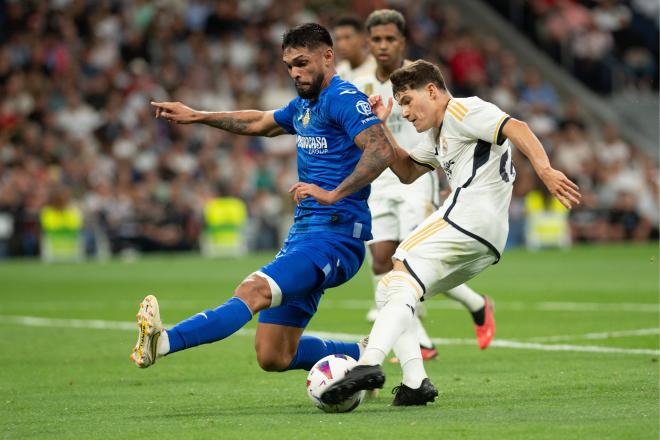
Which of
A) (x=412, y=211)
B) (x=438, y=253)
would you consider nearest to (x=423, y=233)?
(x=438, y=253)

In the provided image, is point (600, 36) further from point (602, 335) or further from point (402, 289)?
point (402, 289)

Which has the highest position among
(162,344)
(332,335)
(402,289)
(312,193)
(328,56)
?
(328,56)

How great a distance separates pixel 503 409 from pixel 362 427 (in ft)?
3.50

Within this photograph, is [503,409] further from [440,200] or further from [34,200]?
[34,200]

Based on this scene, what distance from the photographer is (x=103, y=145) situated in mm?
28922

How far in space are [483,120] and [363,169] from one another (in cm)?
81

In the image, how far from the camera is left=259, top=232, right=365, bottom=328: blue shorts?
310 inches

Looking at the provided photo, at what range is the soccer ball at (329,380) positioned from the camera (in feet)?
25.3

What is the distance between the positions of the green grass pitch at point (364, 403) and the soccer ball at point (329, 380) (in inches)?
3.8

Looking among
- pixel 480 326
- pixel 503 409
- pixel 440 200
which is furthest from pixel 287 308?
pixel 440 200

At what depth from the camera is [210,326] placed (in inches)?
300

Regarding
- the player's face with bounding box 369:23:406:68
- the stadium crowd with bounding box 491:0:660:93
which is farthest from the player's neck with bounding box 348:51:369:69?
the stadium crowd with bounding box 491:0:660:93

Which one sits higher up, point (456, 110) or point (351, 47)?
point (351, 47)

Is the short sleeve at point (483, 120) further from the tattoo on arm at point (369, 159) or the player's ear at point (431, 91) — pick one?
the tattoo on arm at point (369, 159)
